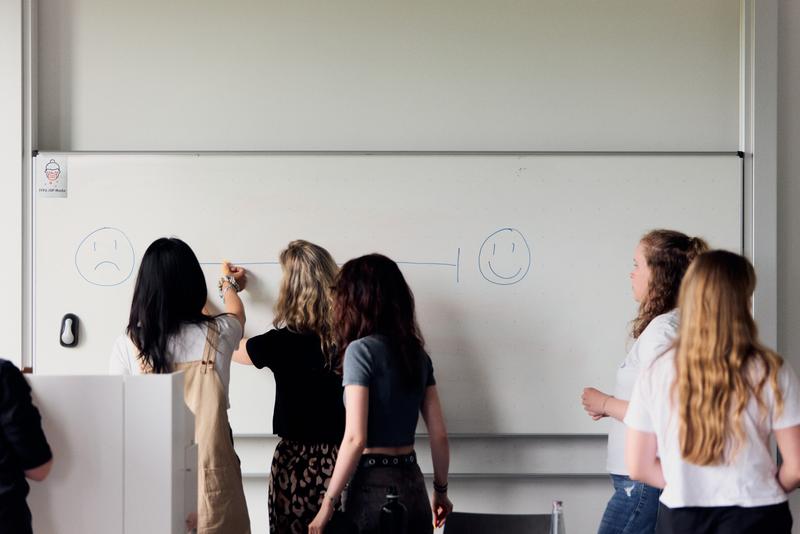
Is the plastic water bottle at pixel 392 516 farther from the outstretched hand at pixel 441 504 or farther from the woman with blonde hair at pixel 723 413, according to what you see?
the woman with blonde hair at pixel 723 413

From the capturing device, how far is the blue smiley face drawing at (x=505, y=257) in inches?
132

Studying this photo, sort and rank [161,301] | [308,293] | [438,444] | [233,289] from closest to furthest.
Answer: [161,301] → [438,444] → [308,293] → [233,289]

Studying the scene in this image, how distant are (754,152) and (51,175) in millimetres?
2766

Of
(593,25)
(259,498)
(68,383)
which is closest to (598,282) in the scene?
(593,25)

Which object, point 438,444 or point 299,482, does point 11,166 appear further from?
point 438,444

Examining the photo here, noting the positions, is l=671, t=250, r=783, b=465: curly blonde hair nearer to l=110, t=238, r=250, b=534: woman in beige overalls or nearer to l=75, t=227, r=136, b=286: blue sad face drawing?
l=110, t=238, r=250, b=534: woman in beige overalls

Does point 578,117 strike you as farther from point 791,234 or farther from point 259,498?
point 259,498

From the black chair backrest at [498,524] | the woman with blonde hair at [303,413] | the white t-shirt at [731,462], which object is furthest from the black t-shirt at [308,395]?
the white t-shirt at [731,462]

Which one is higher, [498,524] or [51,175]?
[51,175]

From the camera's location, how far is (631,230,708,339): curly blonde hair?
2.50 m

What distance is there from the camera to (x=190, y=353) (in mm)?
2424

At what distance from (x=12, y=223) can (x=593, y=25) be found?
7.99ft

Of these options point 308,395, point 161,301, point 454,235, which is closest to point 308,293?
point 308,395

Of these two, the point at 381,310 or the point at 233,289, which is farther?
the point at 233,289
